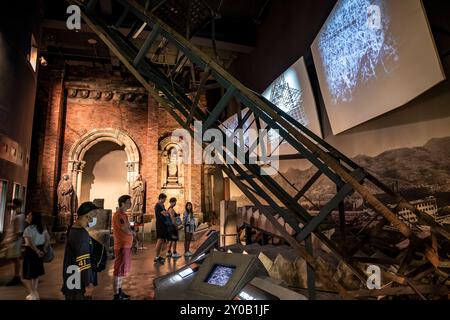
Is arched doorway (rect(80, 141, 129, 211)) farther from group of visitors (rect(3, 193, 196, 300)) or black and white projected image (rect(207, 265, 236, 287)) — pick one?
black and white projected image (rect(207, 265, 236, 287))

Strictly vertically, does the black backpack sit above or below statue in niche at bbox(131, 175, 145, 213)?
below

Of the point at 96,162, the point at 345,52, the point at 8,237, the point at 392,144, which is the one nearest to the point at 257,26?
the point at 345,52

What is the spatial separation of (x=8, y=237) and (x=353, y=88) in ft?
20.7

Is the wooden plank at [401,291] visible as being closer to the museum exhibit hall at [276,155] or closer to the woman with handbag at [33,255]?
the museum exhibit hall at [276,155]

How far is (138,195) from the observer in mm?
13172

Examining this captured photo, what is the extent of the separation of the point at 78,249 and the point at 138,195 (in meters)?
10.5

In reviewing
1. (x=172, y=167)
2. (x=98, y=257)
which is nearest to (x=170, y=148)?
(x=172, y=167)

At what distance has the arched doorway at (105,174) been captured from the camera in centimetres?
1488

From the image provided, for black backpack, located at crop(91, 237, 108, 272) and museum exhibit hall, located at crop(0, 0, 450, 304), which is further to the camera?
black backpack, located at crop(91, 237, 108, 272)

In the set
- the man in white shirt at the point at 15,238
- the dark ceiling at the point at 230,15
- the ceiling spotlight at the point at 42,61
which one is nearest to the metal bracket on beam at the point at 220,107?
the man in white shirt at the point at 15,238

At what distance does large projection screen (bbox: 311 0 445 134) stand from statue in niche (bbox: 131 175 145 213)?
9860 mm

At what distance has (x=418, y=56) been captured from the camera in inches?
134

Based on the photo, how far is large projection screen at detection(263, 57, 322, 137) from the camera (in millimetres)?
6316

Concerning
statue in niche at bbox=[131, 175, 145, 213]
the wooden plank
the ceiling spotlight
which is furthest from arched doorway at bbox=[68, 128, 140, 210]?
the wooden plank
